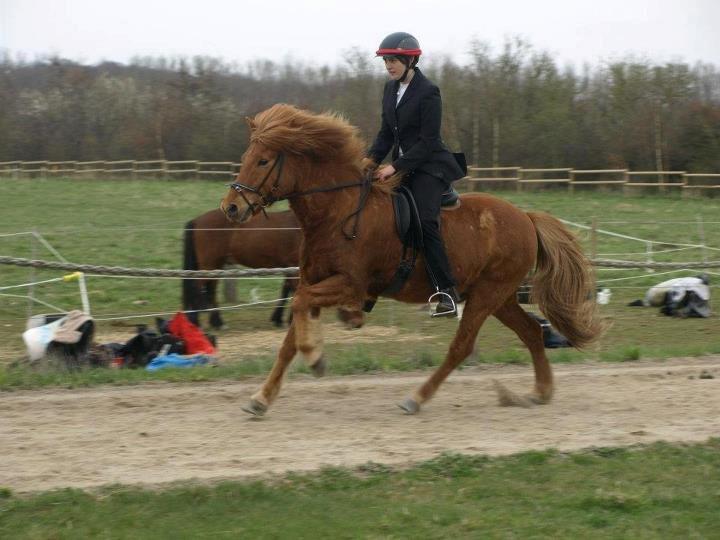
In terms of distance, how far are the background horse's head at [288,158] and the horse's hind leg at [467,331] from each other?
4.56 feet

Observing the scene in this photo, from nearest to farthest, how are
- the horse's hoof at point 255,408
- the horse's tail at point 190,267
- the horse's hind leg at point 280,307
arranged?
1. the horse's hoof at point 255,408
2. the horse's tail at point 190,267
3. the horse's hind leg at point 280,307

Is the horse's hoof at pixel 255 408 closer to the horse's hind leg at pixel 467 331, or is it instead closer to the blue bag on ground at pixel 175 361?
the horse's hind leg at pixel 467 331

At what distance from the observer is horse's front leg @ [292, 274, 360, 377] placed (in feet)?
20.5

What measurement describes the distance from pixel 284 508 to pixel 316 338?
1.75 metres

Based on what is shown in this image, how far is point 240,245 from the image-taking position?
13250mm

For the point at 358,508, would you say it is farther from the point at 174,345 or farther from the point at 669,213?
the point at 669,213

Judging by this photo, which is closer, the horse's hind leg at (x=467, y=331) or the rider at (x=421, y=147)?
the rider at (x=421, y=147)

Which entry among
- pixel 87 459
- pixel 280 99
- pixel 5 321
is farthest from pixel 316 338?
pixel 280 99

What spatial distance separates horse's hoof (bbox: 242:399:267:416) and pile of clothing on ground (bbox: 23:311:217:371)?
237cm

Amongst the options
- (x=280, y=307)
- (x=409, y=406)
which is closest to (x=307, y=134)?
(x=409, y=406)

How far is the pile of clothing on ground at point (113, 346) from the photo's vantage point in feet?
28.5

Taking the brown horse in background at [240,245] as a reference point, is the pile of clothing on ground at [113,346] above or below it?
below

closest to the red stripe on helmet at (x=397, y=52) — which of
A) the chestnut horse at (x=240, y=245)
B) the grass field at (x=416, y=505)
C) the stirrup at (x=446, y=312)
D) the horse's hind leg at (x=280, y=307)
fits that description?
the stirrup at (x=446, y=312)

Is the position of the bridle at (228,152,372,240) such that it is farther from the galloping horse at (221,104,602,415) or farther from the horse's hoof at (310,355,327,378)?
the horse's hoof at (310,355,327,378)
